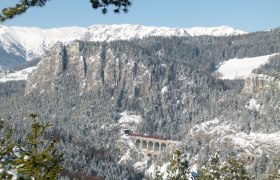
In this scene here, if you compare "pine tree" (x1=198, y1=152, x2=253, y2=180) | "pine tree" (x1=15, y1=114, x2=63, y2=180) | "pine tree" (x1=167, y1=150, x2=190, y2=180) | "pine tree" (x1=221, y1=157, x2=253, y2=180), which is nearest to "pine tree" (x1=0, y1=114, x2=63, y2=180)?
"pine tree" (x1=15, y1=114, x2=63, y2=180)

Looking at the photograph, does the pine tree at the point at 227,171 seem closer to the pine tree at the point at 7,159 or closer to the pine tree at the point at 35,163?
the pine tree at the point at 35,163

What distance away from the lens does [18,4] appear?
22828 millimetres

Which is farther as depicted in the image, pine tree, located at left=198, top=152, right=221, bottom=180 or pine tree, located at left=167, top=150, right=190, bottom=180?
pine tree, located at left=198, top=152, right=221, bottom=180

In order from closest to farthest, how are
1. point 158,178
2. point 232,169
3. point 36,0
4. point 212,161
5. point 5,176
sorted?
point 5,176 → point 36,0 → point 232,169 → point 212,161 → point 158,178

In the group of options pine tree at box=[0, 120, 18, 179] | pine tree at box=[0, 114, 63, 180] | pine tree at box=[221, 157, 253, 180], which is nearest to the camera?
pine tree at box=[0, 120, 18, 179]

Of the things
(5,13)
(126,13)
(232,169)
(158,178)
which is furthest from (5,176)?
(158,178)

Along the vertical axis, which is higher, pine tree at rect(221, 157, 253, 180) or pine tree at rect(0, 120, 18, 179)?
pine tree at rect(0, 120, 18, 179)

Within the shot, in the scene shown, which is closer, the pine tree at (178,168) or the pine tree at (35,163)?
the pine tree at (35,163)

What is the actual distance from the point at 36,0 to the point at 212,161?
155ft

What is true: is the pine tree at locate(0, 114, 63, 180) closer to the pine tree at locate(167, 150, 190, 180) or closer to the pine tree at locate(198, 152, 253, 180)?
the pine tree at locate(198, 152, 253, 180)

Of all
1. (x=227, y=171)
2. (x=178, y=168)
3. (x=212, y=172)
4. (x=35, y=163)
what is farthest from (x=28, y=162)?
(x=212, y=172)

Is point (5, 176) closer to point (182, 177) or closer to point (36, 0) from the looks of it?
point (36, 0)

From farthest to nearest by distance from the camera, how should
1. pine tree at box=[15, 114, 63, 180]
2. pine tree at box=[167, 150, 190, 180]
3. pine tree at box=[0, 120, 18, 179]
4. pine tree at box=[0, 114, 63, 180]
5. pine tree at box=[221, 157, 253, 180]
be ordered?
pine tree at box=[167, 150, 190, 180]
pine tree at box=[221, 157, 253, 180]
pine tree at box=[15, 114, 63, 180]
pine tree at box=[0, 114, 63, 180]
pine tree at box=[0, 120, 18, 179]

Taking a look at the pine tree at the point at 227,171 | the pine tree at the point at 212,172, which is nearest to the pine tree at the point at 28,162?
the pine tree at the point at 227,171
